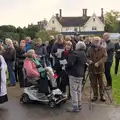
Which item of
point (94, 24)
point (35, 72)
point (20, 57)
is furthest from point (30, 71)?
point (94, 24)

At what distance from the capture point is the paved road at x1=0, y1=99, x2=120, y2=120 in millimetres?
7062

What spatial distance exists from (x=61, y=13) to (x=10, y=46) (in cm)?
7591

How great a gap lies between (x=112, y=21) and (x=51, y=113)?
62823 millimetres

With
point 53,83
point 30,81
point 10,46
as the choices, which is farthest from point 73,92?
point 10,46

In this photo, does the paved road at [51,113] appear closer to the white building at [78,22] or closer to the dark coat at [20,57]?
the dark coat at [20,57]

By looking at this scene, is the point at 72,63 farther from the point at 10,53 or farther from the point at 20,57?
the point at 20,57

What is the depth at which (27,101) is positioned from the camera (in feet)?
26.9

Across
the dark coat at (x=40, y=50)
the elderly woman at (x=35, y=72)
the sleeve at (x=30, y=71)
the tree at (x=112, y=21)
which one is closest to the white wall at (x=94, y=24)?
the tree at (x=112, y=21)

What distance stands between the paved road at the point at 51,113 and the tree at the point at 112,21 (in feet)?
191

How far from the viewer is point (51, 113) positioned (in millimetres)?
7379

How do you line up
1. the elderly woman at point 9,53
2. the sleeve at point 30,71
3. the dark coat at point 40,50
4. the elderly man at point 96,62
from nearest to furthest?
the sleeve at point 30,71, the elderly man at point 96,62, the elderly woman at point 9,53, the dark coat at point 40,50

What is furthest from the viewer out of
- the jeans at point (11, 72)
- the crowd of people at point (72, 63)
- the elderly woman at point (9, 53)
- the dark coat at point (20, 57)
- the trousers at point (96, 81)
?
the dark coat at point (20, 57)

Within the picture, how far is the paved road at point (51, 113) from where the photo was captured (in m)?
7.06

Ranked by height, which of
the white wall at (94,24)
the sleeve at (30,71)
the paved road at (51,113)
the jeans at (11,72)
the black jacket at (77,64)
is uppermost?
the white wall at (94,24)
